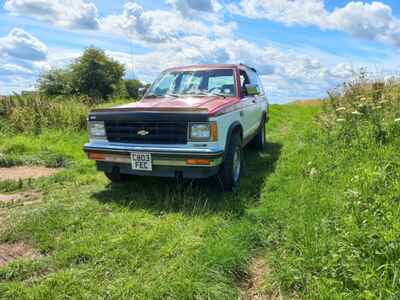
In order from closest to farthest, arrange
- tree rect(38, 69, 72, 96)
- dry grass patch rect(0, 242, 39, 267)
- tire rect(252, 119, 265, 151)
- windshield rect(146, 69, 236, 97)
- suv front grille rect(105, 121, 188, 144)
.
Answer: dry grass patch rect(0, 242, 39, 267) → suv front grille rect(105, 121, 188, 144) → windshield rect(146, 69, 236, 97) → tire rect(252, 119, 265, 151) → tree rect(38, 69, 72, 96)

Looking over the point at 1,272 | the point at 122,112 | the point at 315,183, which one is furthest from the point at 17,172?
the point at 315,183

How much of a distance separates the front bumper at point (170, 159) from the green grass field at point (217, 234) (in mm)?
384

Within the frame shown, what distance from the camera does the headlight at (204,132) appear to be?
12.6 feet

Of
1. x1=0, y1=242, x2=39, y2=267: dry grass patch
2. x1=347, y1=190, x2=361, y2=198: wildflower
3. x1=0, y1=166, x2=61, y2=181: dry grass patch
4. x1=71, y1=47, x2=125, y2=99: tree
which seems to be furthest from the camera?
x1=71, y1=47, x2=125, y2=99: tree

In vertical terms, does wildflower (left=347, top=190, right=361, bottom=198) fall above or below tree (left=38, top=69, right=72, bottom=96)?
below

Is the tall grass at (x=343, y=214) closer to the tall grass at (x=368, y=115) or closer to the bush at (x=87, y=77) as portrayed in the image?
the tall grass at (x=368, y=115)

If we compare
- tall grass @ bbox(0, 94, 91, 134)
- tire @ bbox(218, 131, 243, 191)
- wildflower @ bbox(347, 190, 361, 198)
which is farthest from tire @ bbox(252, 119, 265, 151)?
tall grass @ bbox(0, 94, 91, 134)

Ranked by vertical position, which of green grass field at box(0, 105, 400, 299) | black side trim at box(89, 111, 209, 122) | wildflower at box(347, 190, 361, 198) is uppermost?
black side trim at box(89, 111, 209, 122)

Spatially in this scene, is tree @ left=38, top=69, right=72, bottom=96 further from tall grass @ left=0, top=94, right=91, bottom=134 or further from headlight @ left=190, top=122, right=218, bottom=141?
headlight @ left=190, top=122, right=218, bottom=141

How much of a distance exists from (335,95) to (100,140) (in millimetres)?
6320

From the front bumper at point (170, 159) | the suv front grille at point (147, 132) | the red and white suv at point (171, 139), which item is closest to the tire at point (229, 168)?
the red and white suv at point (171, 139)

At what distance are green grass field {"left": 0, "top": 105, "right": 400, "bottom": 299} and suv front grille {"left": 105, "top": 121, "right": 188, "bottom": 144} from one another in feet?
2.46

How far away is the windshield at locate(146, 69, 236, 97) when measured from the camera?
5.33 metres

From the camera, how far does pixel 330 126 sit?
21.9 feet
